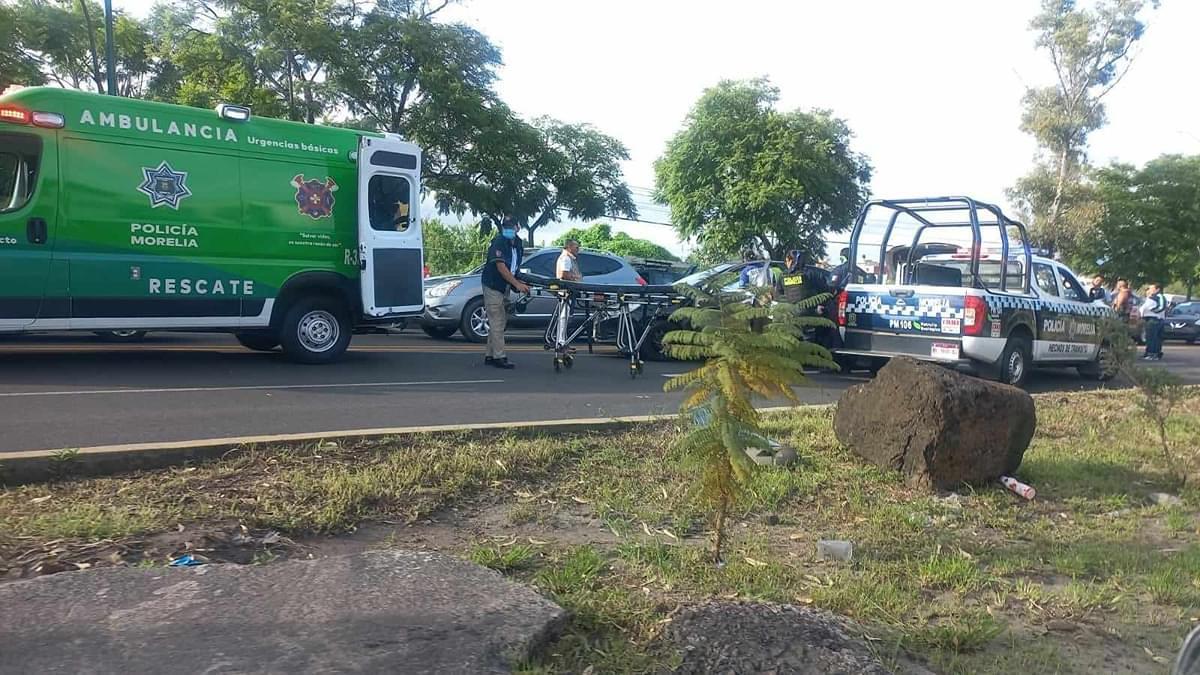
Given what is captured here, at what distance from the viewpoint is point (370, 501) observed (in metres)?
4.73

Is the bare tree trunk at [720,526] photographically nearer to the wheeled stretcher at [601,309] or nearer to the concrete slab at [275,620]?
the concrete slab at [275,620]

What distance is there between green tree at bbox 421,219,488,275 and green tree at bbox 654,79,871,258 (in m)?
7.01

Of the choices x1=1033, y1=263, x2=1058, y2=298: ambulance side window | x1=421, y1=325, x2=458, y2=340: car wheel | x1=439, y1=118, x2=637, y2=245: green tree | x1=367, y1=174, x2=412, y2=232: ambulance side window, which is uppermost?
x1=439, y1=118, x2=637, y2=245: green tree

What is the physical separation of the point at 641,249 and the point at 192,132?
23.5 metres

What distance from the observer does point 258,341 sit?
1111 centimetres

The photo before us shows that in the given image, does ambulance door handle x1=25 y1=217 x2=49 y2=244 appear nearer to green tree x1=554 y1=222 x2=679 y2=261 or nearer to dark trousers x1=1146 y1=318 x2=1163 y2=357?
dark trousers x1=1146 y1=318 x2=1163 y2=357

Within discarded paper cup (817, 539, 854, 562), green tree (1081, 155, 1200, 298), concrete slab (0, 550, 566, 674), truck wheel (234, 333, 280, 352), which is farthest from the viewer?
green tree (1081, 155, 1200, 298)

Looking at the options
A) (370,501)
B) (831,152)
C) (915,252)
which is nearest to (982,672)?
(370,501)

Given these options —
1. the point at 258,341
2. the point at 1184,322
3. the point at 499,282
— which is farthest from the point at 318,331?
the point at 1184,322

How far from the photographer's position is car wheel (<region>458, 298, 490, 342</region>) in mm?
14344

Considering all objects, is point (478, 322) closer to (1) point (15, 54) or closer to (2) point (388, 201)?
(2) point (388, 201)

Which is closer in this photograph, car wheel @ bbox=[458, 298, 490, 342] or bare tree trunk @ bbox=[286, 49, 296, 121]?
car wheel @ bbox=[458, 298, 490, 342]

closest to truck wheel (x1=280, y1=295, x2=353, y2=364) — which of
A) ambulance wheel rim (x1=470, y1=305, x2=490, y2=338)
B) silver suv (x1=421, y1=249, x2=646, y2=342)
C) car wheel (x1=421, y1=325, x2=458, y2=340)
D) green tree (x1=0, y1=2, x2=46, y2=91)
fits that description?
silver suv (x1=421, y1=249, x2=646, y2=342)

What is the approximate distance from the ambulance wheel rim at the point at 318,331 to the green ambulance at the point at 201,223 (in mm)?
17
